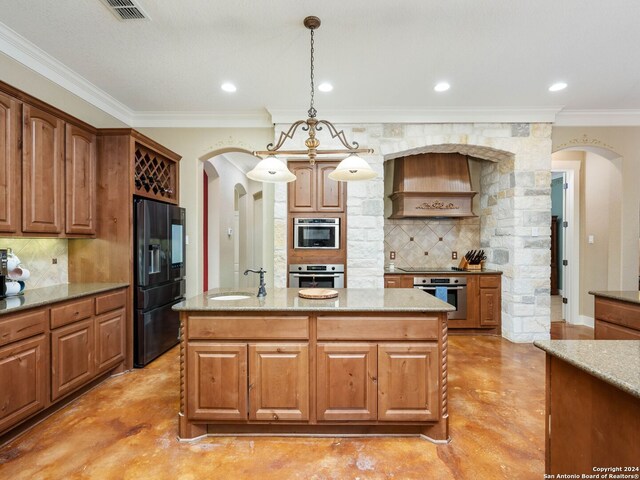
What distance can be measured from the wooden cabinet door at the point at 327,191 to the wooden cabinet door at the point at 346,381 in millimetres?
2240

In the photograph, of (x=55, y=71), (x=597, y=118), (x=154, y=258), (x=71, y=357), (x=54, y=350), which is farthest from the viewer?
(x=597, y=118)

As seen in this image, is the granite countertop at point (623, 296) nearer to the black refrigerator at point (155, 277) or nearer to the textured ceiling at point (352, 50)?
the textured ceiling at point (352, 50)

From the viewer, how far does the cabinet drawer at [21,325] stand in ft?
6.22

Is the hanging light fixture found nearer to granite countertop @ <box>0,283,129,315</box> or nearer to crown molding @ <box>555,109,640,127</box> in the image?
granite countertop @ <box>0,283,129,315</box>

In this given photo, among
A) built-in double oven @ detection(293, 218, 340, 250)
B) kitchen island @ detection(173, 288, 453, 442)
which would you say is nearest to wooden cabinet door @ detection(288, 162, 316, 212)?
built-in double oven @ detection(293, 218, 340, 250)

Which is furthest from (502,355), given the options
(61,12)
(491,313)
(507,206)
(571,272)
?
(61,12)

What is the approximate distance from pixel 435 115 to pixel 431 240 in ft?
5.96

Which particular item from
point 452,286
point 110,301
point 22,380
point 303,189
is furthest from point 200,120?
point 452,286

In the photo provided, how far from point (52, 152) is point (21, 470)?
221 cm

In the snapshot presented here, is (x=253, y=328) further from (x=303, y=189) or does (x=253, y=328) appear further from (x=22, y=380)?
(x=303, y=189)

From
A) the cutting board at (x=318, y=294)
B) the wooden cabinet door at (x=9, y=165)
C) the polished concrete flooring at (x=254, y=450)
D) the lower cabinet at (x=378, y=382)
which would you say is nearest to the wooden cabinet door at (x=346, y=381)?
the lower cabinet at (x=378, y=382)

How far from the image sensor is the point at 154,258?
10.8 ft

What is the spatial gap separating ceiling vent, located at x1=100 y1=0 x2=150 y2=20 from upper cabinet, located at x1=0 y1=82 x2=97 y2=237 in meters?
0.89

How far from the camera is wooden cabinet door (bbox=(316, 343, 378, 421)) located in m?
1.98
